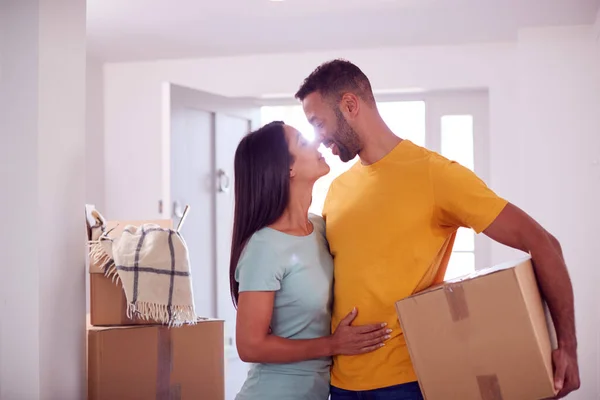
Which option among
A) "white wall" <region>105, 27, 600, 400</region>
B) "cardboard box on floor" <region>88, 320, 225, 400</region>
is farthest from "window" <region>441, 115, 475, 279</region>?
"cardboard box on floor" <region>88, 320, 225, 400</region>

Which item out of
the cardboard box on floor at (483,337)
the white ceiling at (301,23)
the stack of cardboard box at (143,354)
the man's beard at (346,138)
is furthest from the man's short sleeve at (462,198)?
the white ceiling at (301,23)

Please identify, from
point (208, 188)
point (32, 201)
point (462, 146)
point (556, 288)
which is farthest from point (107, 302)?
point (462, 146)

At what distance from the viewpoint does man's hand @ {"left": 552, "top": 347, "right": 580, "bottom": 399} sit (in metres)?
1.45

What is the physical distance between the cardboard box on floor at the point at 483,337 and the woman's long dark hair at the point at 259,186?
0.42 metres

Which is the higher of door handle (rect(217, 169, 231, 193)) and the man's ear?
the man's ear

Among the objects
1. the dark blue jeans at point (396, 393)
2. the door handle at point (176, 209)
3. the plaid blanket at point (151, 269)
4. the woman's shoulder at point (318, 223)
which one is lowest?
the dark blue jeans at point (396, 393)

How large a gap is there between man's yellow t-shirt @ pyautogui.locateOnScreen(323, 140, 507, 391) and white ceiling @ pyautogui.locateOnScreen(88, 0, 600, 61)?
207cm

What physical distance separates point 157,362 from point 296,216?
0.88 metres

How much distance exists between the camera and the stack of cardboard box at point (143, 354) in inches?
90.9

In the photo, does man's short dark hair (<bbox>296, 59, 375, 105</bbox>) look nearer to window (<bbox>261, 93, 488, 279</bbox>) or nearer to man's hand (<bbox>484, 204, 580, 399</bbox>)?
man's hand (<bbox>484, 204, 580, 399</bbox>)

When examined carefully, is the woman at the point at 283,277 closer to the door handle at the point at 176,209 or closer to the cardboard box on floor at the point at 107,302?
the cardboard box on floor at the point at 107,302

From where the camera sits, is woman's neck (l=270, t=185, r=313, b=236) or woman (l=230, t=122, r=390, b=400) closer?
woman (l=230, t=122, r=390, b=400)

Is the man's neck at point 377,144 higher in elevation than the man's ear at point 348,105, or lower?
lower

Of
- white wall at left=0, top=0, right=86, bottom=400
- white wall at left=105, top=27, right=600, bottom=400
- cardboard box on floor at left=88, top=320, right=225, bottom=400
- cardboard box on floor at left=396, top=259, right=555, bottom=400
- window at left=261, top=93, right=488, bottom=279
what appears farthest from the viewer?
window at left=261, top=93, right=488, bottom=279
